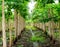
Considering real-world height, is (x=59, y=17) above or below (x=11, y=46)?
above

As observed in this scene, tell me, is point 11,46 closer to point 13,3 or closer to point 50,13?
point 13,3

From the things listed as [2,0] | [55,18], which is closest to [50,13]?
[55,18]

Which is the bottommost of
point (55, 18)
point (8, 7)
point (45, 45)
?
point (45, 45)

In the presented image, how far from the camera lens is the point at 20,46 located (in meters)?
18.8

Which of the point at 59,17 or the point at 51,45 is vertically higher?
the point at 59,17

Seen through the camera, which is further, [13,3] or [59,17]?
[59,17]

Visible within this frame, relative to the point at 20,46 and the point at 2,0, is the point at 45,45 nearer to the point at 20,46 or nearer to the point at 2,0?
the point at 20,46

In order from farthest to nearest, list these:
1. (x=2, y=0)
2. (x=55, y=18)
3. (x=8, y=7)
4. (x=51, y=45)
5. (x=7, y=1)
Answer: (x=51, y=45) < (x=55, y=18) < (x=8, y=7) < (x=7, y=1) < (x=2, y=0)

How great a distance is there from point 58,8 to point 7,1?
13.4ft

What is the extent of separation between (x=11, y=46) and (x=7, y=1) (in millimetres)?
4632

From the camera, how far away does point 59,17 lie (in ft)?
56.5

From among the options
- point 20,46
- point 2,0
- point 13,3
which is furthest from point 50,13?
point 2,0

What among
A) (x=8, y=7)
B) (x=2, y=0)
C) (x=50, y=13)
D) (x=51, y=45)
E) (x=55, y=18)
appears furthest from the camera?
(x=50, y=13)

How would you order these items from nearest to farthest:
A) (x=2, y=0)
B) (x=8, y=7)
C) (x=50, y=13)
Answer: (x=2, y=0), (x=8, y=7), (x=50, y=13)
